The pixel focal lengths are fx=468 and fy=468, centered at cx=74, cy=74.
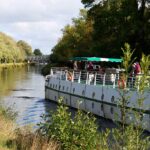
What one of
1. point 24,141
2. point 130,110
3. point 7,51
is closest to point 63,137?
point 24,141

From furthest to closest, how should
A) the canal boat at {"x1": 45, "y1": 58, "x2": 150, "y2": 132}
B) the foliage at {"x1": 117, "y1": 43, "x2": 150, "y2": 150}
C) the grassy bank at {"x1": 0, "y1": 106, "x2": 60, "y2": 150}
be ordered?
the canal boat at {"x1": 45, "y1": 58, "x2": 150, "y2": 132}
the grassy bank at {"x1": 0, "y1": 106, "x2": 60, "y2": 150}
the foliage at {"x1": 117, "y1": 43, "x2": 150, "y2": 150}

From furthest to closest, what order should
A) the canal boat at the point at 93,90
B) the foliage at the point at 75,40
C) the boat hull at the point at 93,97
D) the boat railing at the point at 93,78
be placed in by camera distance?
the foliage at the point at 75,40, the boat railing at the point at 93,78, the canal boat at the point at 93,90, the boat hull at the point at 93,97

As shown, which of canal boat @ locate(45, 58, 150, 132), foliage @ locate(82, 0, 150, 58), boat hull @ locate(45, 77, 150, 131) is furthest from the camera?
foliage @ locate(82, 0, 150, 58)

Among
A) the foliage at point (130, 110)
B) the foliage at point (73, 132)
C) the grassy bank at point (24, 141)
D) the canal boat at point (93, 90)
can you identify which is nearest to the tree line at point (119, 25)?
the canal boat at point (93, 90)

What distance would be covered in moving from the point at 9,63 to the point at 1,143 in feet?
557

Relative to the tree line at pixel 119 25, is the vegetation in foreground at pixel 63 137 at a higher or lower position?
lower

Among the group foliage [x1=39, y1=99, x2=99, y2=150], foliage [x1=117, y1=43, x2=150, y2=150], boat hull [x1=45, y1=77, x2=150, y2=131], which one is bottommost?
boat hull [x1=45, y1=77, x2=150, y2=131]

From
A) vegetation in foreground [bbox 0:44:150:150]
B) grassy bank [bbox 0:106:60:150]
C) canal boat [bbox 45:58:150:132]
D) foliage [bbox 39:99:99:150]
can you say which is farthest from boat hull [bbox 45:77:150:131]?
foliage [bbox 39:99:99:150]

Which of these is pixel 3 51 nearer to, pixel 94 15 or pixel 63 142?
pixel 94 15

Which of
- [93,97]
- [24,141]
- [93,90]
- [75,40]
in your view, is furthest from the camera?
[75,40]

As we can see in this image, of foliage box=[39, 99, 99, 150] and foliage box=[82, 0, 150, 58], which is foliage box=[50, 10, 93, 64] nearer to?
foliage box=[82, 0, 150, 58]

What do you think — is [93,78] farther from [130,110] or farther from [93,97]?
[130,110]

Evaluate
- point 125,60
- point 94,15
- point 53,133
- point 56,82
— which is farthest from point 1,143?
point 94,15

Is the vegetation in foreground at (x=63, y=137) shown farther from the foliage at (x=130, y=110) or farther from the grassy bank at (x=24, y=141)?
the foliage at (x=130, y=110)
